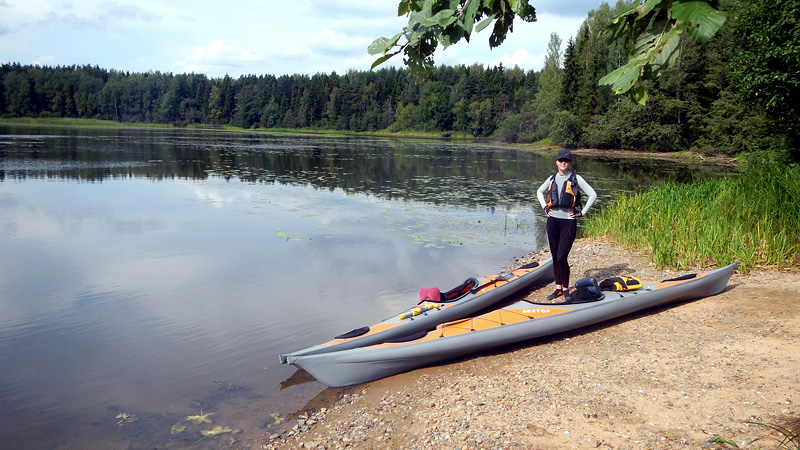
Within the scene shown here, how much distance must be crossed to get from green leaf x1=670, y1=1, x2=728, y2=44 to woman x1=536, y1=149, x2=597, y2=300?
380 centimetres

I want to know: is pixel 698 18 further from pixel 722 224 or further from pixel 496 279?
pixel 722 224

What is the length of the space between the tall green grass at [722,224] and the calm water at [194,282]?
1971mm

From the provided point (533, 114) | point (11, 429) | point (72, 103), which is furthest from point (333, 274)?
point (72, 103)

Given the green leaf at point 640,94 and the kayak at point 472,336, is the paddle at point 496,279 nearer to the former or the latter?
the kayak at point 472,336

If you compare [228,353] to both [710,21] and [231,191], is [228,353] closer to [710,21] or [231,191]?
[710,21]

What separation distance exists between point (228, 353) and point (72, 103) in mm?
110602

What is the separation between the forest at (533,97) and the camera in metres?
14.1

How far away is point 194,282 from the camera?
25.4 feet

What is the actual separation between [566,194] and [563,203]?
11 centimetres

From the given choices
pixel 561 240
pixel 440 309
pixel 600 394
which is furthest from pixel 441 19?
pixel 561 240

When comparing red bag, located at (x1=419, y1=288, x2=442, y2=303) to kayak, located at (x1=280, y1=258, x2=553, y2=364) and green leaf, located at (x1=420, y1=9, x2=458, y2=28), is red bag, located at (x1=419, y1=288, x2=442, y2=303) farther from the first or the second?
green leaf, located at (x1=420, y1=9, x2=458, y2=28)

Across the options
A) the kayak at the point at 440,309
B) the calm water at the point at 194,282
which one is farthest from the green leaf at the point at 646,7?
the calm water at the point at 194,282

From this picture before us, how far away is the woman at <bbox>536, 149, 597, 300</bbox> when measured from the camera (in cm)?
573

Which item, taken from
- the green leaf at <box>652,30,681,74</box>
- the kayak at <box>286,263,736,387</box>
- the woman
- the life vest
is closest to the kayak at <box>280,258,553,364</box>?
the kayak at <box>286,263,736,387</box>
